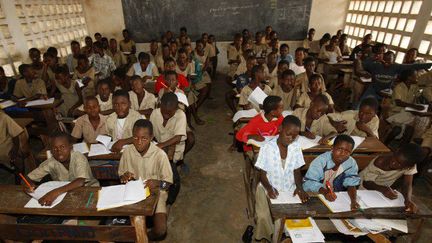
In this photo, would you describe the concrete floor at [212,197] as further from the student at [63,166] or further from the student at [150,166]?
the student at [63,166]

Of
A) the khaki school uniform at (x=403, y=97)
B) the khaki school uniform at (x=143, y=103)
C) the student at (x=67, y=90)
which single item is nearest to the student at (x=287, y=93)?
the khaki school uniform at (x=403, y=97)

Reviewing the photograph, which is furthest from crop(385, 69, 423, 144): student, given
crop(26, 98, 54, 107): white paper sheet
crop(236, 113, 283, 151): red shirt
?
crop(26, 98, 54, 107): white paper sheet

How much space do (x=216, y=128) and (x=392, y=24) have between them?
4501mm

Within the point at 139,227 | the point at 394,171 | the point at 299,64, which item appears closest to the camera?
the point at 139,227

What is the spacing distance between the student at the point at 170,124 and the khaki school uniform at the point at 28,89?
2441mm

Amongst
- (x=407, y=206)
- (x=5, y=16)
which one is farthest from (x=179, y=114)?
(x=5, y=16)

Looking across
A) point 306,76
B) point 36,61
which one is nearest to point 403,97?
point 306,76

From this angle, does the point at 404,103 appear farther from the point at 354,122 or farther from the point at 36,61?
the point at 36,61

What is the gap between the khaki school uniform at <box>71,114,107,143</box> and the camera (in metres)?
3.20

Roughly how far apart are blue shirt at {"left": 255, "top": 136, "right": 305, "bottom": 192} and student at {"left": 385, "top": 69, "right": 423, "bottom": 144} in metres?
2.71

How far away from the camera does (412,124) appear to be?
410cm

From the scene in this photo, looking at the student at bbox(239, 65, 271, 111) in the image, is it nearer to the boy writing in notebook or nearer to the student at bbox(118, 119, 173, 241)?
the boy writing in notebook

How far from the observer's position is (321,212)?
197 centimetres

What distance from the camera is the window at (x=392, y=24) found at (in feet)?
16.4
